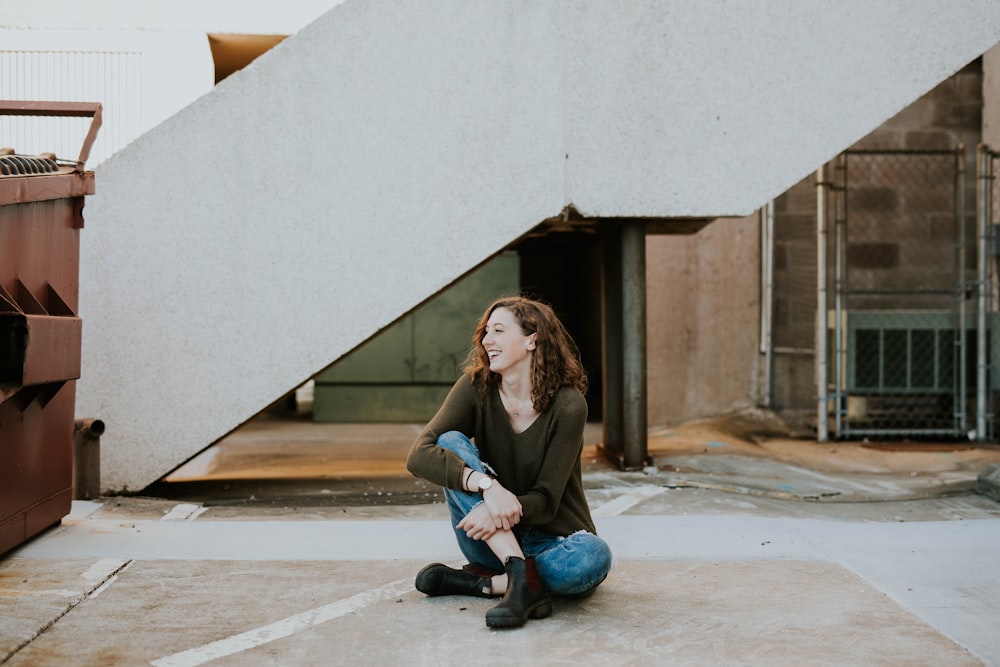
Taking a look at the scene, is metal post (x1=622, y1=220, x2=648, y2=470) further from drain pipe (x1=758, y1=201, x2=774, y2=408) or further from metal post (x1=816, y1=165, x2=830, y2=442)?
drain pipe (x1=758, y1=201, x2=774, y2=408)

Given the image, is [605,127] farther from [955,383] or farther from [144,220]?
[955,383]

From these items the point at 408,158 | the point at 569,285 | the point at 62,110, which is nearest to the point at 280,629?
the point at 62,110

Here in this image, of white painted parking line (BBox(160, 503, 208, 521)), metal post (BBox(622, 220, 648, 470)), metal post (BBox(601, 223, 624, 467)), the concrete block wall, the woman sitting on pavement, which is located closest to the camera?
the woman sitting on pavement

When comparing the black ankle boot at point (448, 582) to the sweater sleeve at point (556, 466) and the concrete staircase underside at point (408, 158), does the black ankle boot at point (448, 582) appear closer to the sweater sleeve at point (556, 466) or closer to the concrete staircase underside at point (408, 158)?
the sweater sleeve at point (556, 466)

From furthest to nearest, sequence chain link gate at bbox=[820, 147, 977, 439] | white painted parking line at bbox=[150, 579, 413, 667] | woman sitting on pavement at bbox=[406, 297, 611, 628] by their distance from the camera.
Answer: chain link gate at bbox=[820, 147, 977, 439] → woman sitting on pavement at bbox=[406, 297, 611, 628] → white painted parking line at bbox=[150, 579, 413, 667]

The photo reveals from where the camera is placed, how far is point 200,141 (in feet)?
20.6

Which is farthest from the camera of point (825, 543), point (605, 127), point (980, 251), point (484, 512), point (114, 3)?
point (114, 3)

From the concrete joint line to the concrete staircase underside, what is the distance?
2.03 meters

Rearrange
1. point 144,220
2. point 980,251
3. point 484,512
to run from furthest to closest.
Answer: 1. point 980,251
2. point 144,220
3. point 484,512

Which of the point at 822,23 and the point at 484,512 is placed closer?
the point at 484,512

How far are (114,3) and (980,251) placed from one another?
8979 mm

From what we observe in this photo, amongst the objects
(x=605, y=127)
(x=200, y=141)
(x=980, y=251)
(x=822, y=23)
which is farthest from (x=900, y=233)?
(x=200, y=141)

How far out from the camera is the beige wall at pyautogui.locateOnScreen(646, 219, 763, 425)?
10.6 meters

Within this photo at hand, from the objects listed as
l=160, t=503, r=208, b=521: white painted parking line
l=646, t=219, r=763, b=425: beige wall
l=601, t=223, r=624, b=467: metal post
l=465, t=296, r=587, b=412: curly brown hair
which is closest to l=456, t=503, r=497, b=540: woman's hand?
l=465, t=296, r=587, b=412: curly brown hair
